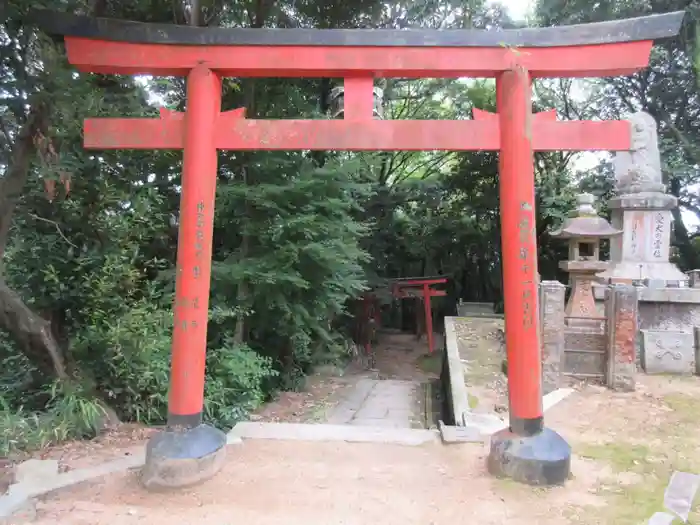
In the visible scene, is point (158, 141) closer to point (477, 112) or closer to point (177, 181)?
point (477, 112)

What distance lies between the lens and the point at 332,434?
5.01 m

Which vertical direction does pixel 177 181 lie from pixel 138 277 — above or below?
above

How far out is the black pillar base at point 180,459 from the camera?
388 centimetres

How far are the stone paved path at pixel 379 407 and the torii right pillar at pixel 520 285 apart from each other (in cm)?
399

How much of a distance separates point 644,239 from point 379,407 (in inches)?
279

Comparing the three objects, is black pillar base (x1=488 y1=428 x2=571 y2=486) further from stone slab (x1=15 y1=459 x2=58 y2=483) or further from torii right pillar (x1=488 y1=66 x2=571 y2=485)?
stone slab (x1=15 y1=459 x2=58 y2=483)

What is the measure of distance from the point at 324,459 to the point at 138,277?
3330 millimetres

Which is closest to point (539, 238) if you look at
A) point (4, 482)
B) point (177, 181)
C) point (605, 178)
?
point (605, 178)

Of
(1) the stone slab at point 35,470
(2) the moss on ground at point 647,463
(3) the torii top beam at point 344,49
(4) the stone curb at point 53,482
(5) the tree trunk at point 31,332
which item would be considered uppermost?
(3) the torii top beam at point 344,49

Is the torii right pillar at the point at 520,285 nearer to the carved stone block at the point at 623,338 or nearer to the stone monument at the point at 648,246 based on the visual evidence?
the carved stone block at the point at 623,338

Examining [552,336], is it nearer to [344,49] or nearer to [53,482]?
[344,49]

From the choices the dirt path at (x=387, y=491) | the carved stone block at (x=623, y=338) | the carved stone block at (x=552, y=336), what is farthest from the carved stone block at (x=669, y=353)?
the dirt path at (x=387, y=491)

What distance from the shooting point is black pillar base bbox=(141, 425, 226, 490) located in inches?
153

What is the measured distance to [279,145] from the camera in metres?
4.24
